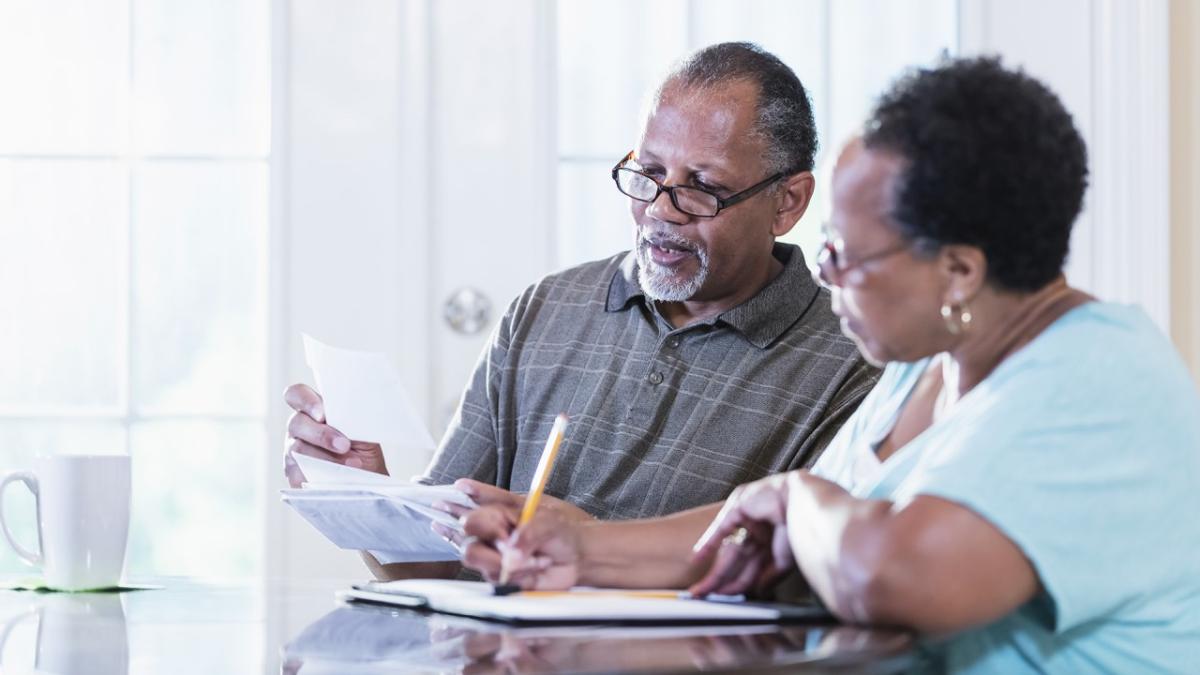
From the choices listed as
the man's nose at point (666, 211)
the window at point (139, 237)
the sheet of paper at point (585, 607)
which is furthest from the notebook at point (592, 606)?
the window at point (139, 237)

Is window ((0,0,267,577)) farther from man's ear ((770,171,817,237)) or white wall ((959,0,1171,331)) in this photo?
white wall ((959,0,1171,331))

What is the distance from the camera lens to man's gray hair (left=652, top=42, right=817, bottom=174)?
1.76 metres

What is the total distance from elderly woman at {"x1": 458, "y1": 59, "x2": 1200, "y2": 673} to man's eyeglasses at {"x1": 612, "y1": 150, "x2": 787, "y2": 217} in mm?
579

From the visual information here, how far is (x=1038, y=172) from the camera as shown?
1.04m

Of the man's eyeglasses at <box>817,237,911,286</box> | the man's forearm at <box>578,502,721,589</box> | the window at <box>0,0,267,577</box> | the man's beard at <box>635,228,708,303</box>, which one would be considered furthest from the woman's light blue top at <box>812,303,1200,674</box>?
the window at <box>0,0,267,577</box>

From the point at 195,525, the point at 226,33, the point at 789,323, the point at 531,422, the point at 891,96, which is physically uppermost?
the point at 226,33

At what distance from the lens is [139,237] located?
2297 mm

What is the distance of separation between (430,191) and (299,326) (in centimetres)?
28

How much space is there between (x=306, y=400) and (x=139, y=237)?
79 cm

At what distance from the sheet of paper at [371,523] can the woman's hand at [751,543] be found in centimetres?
29

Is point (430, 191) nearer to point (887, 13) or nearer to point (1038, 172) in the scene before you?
point (887, 13)

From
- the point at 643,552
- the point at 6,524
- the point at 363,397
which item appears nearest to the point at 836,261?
the point at 643,552

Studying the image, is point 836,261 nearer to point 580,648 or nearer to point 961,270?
point 961,270

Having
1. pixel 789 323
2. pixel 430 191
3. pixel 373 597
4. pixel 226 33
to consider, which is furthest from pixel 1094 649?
pixel 226 33
